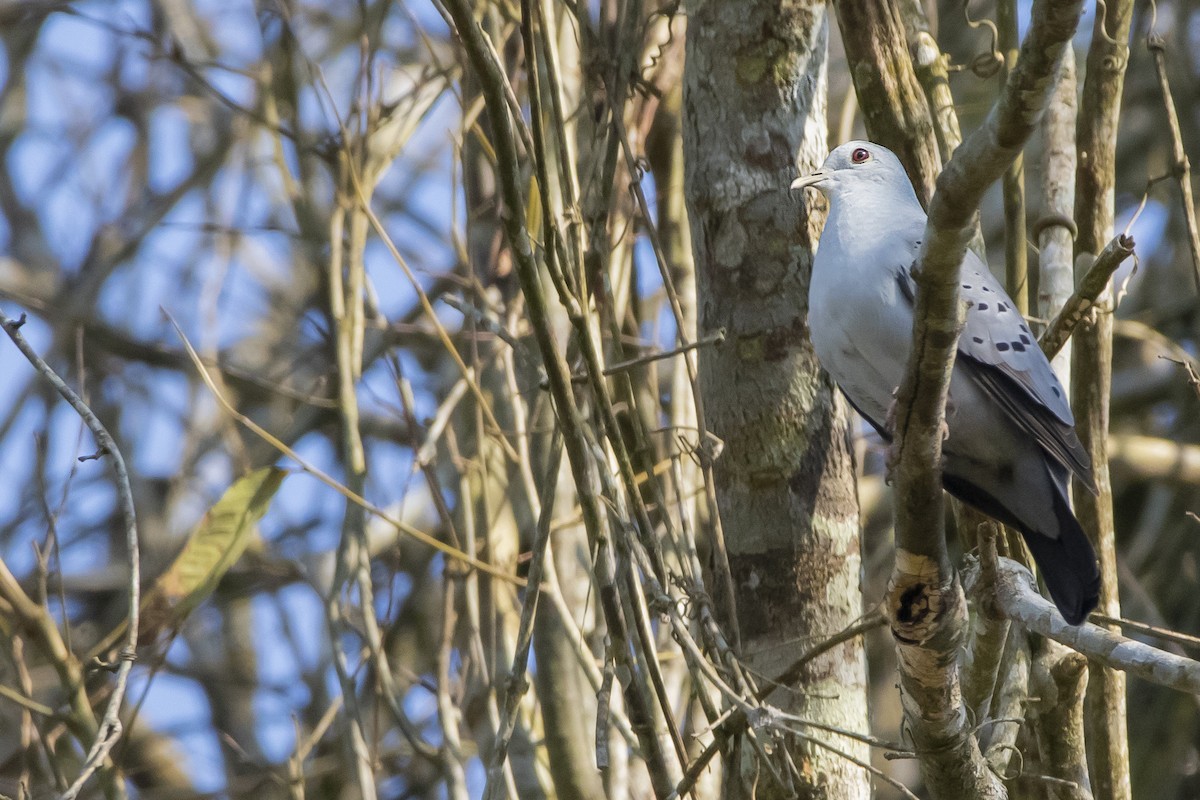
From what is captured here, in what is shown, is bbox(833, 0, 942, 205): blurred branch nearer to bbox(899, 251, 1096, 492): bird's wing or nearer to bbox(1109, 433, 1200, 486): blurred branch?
bbox(899, 251, 1096, 492): bird's wing

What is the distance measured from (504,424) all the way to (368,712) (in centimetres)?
238

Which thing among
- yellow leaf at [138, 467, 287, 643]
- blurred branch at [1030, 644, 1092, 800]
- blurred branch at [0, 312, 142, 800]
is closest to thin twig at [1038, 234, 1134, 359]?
blurred branch at [1030, 644, 1092, 800]

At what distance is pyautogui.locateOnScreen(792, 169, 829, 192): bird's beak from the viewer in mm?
3359

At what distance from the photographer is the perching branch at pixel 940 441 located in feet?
5.90

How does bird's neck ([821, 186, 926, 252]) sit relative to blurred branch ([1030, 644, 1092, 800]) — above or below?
above

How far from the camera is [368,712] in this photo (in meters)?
6.16

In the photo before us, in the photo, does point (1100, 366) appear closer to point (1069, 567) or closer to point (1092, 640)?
point (1069, 567)

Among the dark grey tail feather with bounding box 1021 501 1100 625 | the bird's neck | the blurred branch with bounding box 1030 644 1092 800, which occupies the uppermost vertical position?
the bird's neck

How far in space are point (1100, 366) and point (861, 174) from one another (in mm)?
787

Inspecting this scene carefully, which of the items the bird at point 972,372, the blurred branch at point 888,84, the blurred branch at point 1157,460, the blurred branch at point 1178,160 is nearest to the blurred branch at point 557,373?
the bird at point 972,372

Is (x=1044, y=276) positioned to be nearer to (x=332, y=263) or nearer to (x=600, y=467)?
(x=600, y=467)

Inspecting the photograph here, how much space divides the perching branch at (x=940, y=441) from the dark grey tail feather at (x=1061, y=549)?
0.35 m

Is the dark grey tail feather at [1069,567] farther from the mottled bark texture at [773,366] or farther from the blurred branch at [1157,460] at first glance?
the blurred branch at [1157,460]

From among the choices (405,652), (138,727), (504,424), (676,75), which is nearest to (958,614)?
(504,424)
